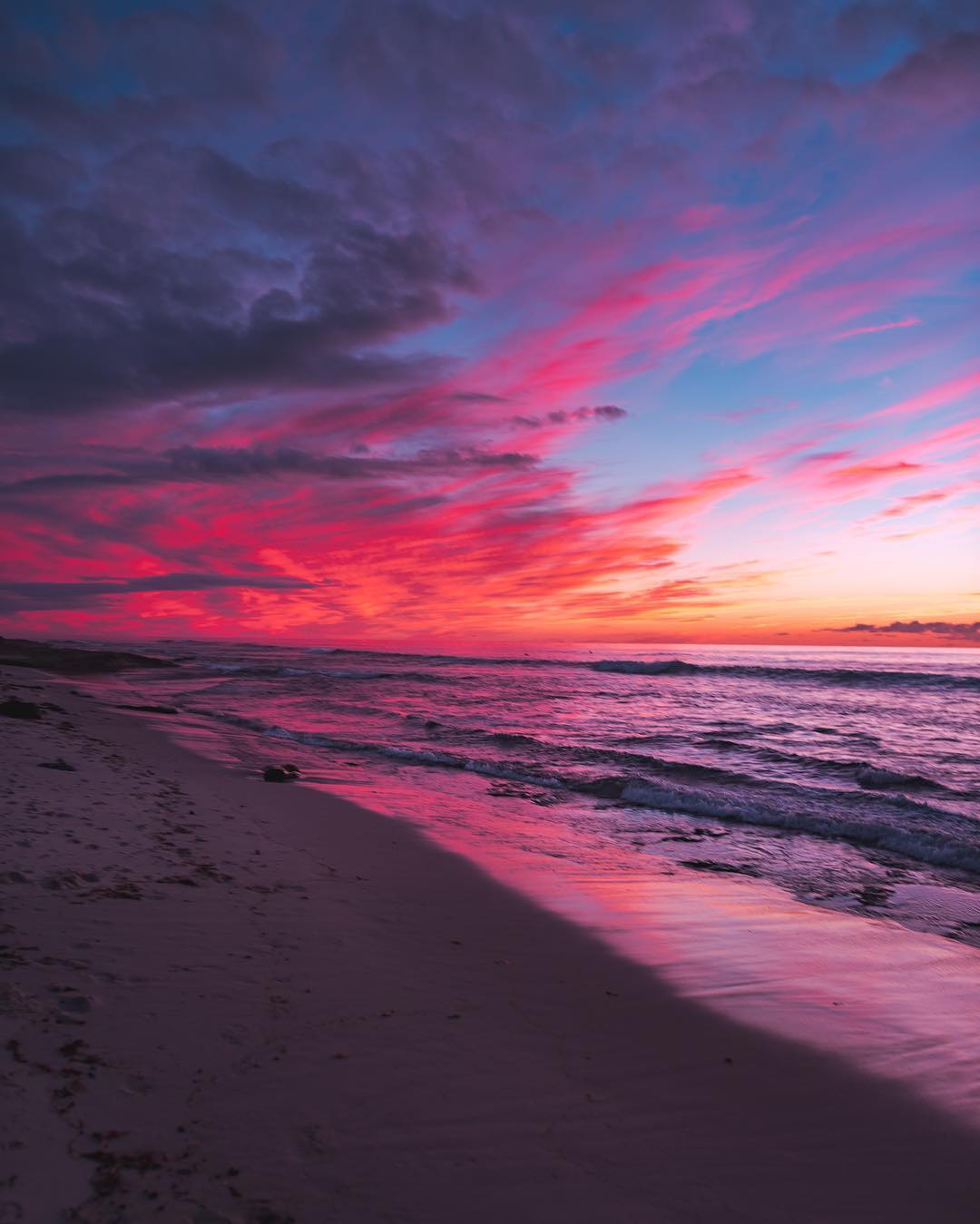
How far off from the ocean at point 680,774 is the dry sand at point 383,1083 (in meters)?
4.06

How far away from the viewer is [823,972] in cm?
601

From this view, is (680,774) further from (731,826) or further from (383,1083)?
(383,1083)

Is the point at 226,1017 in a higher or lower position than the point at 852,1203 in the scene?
higher

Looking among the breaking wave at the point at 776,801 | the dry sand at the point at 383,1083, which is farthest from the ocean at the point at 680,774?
the dry sand at the point at 383,1083

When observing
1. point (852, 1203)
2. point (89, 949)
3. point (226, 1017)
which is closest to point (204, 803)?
point (89, 949)

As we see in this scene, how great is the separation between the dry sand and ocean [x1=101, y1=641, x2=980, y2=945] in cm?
406

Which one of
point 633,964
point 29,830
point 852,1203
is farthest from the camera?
point 29,830

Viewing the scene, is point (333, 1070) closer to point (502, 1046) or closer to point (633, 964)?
point (502, 1046)

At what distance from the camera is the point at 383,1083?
365 centimetres

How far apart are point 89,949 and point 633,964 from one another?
4.40 m

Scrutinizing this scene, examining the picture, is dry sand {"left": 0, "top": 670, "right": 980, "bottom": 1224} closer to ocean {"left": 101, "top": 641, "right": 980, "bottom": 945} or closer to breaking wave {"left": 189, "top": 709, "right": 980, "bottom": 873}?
ocean {"left": 101, "top": 641, "right": 980, "bottom": 945}

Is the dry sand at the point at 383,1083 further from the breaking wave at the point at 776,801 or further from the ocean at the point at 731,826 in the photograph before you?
the breaking wave at the point at 776,801

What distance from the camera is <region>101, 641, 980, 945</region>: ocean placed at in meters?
9.83

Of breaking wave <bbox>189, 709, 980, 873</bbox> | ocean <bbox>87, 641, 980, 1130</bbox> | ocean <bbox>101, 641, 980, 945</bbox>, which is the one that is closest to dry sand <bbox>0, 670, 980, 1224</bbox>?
ocean <bbox>87, 641, 980, 1130</bbox>
